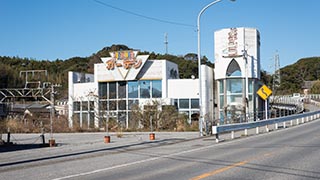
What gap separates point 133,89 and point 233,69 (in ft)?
38.2

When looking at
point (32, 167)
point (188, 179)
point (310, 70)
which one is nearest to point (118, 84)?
point (32, 167)

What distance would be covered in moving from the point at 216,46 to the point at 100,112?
1512 centimetres

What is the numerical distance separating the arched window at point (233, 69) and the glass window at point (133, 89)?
1055cm

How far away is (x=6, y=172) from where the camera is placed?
1394 cm

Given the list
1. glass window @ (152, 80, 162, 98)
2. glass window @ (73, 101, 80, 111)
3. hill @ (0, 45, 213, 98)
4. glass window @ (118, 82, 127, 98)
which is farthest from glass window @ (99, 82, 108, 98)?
hill @ (0, 45, 213, 98)

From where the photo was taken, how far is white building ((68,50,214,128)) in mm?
50938

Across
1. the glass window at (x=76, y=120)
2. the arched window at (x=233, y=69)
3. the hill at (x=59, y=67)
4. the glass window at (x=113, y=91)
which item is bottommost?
the glass window at (x=76, y=120)

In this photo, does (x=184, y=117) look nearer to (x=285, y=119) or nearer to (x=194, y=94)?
(x=194, y=94)

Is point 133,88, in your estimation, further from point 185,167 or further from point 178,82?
point 185,167

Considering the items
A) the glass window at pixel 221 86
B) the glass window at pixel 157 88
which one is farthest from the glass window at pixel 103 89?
the glass window at pixel 221 86

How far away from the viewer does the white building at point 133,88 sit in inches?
2005

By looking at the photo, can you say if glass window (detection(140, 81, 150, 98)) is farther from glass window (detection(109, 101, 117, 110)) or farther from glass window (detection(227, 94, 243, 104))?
glass window (detection(227, 94, 243, 104))

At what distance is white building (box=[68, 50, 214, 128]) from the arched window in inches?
96.7

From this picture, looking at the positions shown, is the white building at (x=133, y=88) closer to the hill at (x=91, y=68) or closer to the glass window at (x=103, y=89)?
the glass window at (x=103, y=89)
